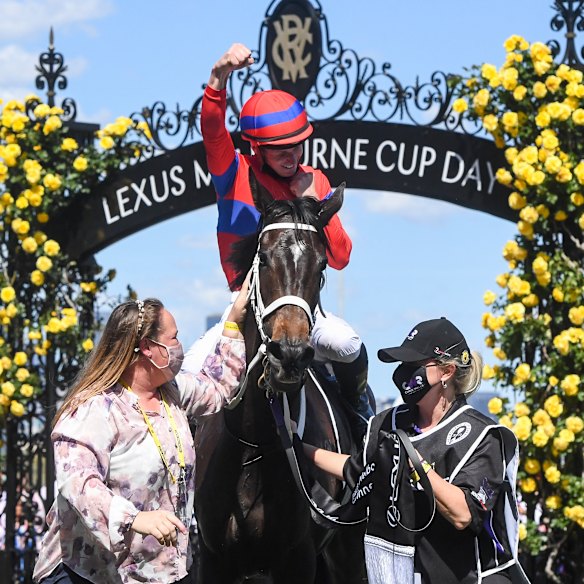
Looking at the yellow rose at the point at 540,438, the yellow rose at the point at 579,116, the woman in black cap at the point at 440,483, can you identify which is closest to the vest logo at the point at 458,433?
the woman in black cap at the point at 440,483

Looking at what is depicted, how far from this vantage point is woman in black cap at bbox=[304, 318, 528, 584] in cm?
400

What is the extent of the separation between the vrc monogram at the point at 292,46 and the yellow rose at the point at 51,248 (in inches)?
85.3

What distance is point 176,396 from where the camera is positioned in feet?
13.6

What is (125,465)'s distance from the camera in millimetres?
3832

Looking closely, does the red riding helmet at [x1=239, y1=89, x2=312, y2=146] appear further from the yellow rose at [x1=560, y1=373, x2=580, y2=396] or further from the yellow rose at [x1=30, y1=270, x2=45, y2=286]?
the yellow rose at [x1=30, y1=270, x2=45, y2=286]

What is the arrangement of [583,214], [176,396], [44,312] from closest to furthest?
[176,396] → [583,214] → [44,312]

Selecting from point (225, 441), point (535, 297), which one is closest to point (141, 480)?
point (225, 441)

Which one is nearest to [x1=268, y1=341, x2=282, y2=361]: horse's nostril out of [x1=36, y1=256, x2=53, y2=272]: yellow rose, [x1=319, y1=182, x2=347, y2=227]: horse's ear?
[x1=319, y1=182, x2=347, y2=227]: horse's ear

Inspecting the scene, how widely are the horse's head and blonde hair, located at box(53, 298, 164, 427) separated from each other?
449 mm

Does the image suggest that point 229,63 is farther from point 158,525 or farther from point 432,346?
point 158,525

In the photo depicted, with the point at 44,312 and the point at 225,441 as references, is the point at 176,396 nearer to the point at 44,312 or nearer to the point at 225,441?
the point at 225,441

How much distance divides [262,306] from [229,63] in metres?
1.12

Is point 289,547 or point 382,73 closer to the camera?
point 289,547

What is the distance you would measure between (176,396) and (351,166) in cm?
504
